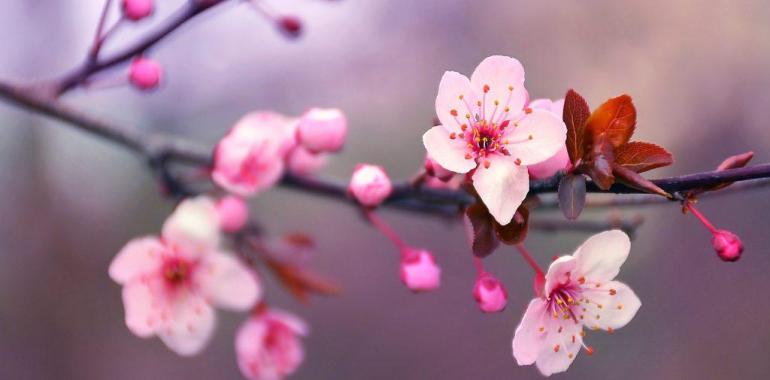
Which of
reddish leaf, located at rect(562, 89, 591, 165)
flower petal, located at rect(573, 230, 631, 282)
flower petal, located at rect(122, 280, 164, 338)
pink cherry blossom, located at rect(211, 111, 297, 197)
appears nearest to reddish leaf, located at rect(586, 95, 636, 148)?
reddish leaf, located at rect(562, 89, 591, 165)

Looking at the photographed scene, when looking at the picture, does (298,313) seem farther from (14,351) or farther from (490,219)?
(490,219)

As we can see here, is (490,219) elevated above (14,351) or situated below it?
above

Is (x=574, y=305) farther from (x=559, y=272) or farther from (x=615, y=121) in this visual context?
(x=615, y=121)

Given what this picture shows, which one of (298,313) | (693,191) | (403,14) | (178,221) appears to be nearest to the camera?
(693,191)

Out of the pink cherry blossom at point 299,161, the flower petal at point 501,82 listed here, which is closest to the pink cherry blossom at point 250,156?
the pink cherry blossom at point 299,161

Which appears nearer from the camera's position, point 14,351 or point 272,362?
point 272,362

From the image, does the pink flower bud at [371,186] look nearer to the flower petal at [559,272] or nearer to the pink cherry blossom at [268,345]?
the flower petal at [559,272]

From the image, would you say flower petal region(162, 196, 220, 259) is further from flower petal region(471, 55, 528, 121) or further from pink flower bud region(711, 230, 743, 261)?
pink flower bud region(711, 230, 743, 261)

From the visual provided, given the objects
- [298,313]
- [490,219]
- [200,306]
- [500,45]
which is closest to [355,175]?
[490,219]
